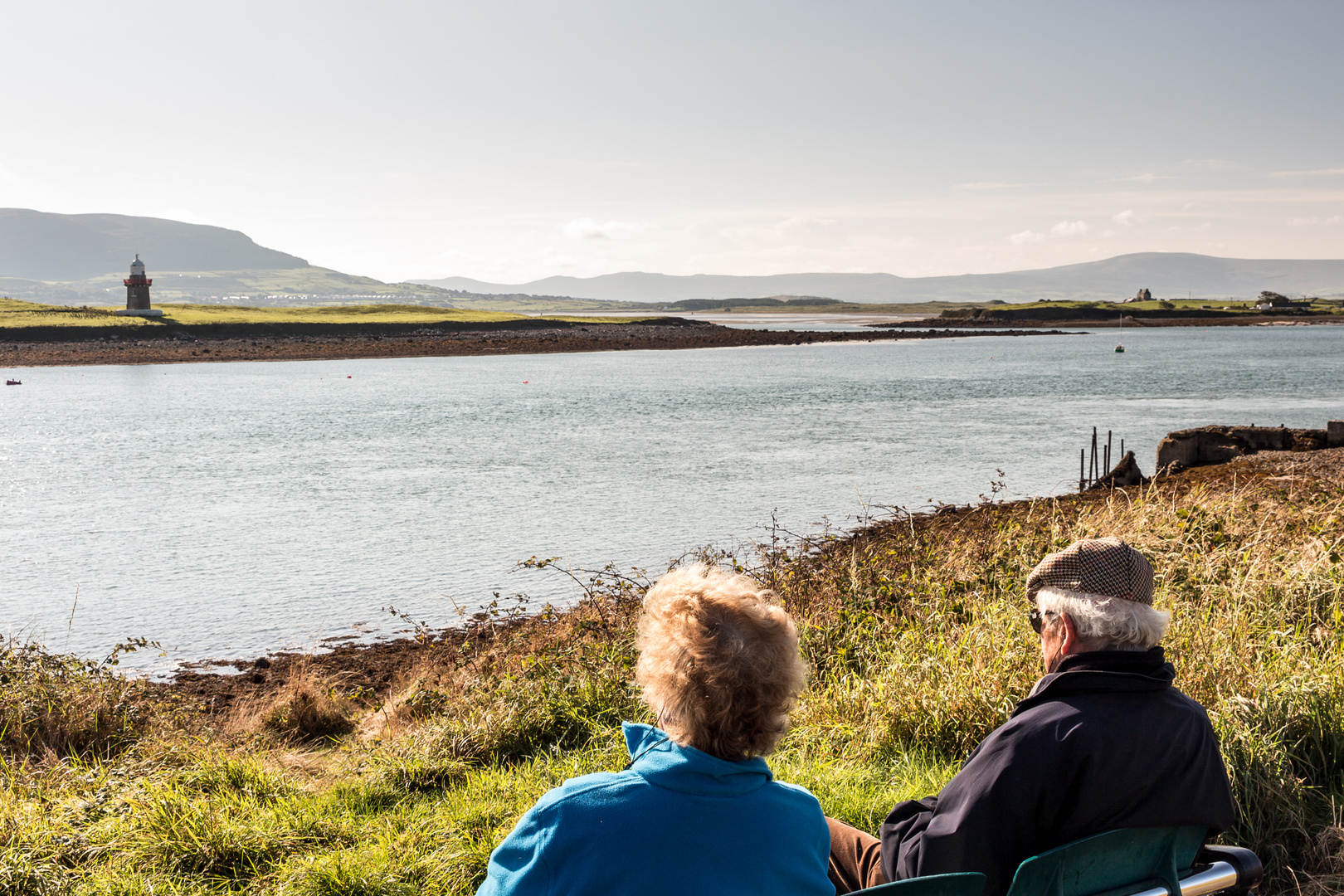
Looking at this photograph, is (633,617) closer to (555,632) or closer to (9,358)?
(555,632)

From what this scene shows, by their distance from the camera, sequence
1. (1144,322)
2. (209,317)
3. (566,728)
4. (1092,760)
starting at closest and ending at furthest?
(1092,760)
(566,728)
(209,317)
(1144,322)

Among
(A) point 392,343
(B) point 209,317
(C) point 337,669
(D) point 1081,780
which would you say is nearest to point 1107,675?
(D) point 1081,780

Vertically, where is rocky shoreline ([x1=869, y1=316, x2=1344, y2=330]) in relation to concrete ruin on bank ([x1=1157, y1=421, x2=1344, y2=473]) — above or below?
above

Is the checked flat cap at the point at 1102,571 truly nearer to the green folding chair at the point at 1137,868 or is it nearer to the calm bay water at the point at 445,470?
the green folding chair at the point at 1137,868

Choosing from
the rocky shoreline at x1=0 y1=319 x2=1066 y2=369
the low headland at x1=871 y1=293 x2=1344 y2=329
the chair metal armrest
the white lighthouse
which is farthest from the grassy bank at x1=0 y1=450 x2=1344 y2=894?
the low headland at x1=871 y1=293 x2=1344 y2=329

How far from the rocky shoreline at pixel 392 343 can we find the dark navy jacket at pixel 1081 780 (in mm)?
70543

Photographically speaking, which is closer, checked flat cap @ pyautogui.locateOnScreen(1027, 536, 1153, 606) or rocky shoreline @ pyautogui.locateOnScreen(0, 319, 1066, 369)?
checked flat cap @ pyautogui.locateOnScreen(1027, 536, 1153, 606)

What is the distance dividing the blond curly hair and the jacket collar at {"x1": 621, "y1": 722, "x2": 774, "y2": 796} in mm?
47

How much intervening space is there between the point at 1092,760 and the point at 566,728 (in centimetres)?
381

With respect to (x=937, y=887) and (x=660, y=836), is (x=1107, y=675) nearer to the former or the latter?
(x=937, y=887)

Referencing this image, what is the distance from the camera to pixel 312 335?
3132 inches

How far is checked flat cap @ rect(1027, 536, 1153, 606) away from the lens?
256cm

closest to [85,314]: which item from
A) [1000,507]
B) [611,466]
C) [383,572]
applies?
[611,466]

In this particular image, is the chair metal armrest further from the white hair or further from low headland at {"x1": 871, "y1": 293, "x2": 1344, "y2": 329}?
low headland at {"x1": 871, "y1": 293, "x2": 1344, "y2": 329}
